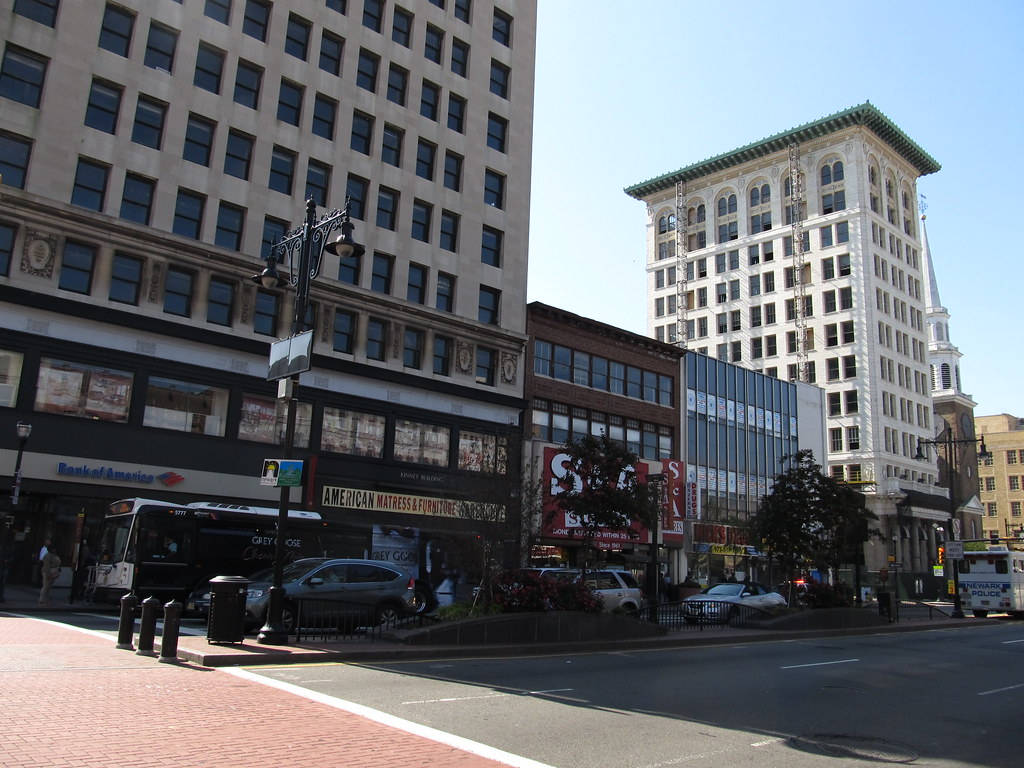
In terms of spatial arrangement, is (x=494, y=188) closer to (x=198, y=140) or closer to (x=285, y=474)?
(x=198, y=140)

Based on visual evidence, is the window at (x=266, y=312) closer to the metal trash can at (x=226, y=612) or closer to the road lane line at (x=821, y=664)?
the metal trash can at (x=226, y=612)

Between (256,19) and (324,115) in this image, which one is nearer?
(256,19)

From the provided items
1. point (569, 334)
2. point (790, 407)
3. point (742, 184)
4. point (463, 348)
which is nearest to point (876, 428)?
point (790, 407)

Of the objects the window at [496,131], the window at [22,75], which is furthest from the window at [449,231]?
the window at [22,75]

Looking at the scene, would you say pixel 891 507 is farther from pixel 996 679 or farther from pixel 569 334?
pixel 996 679

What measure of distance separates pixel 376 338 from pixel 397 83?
12859 millimetres

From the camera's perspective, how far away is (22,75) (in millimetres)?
29594

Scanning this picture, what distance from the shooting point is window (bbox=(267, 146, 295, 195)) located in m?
35.4

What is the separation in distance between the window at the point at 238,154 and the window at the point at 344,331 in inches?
267

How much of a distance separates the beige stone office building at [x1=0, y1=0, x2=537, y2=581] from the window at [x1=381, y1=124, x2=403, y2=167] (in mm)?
110

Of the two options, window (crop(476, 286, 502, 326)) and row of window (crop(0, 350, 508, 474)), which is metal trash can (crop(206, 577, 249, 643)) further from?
window (crop(476, 286, 502, 326))

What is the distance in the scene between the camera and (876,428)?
252ft

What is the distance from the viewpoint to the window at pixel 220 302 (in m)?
32.5

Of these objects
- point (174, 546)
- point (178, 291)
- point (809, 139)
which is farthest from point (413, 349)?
point (809, 139)
